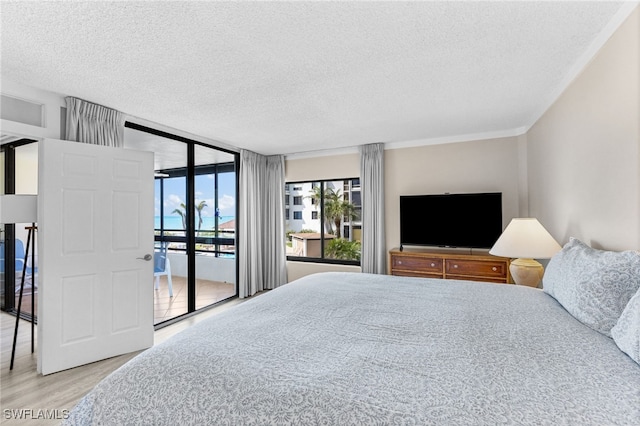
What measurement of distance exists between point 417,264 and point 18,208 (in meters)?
4.17

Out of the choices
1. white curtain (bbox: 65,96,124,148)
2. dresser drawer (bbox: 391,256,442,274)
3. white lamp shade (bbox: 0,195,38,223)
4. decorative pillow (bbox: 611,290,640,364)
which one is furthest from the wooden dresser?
white lamp shade (bbox: 0,195,38,223)

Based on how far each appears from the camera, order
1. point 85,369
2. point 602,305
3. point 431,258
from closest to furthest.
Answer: point 602,305
point 85,369
point 431,258

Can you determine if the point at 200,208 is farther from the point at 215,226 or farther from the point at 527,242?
the point at 527,242

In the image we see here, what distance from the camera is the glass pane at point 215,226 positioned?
185 inches

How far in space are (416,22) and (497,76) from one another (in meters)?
1.10

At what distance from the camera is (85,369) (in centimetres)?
261

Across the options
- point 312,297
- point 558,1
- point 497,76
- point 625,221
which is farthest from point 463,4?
point 312,297

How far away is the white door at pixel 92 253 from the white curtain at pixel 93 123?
18 cm

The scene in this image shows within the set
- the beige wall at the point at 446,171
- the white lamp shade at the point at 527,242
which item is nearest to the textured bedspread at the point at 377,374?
the white lamp shade at the point at 527,242

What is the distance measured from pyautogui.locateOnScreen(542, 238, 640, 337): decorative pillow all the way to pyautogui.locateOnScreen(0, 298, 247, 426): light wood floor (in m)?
3.06

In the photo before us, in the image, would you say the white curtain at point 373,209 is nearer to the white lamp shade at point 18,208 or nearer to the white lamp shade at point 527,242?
the white lamp shade at point 527,242

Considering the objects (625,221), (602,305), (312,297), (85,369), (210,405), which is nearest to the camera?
(210,405)

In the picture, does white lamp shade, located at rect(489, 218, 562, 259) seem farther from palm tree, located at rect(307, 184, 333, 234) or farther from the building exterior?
palm tree, located at rect(307, 184, 333, 234)

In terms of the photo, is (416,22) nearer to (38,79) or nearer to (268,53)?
(268,53)
